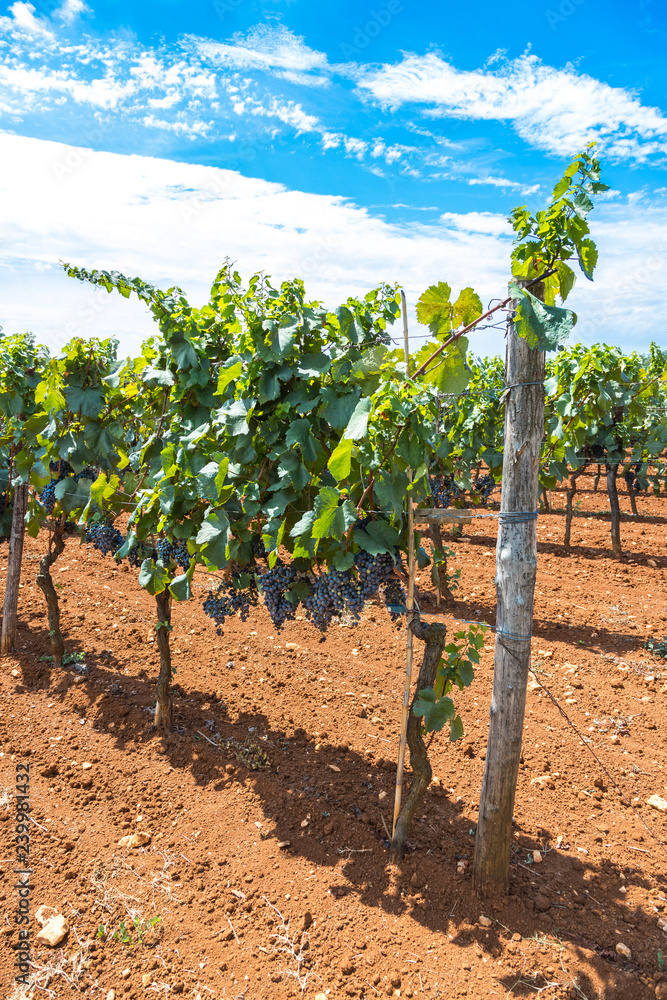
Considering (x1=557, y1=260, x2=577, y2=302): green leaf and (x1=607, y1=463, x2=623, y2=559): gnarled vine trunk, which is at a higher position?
(x1=557, y1=260, x2=577, y2=302): green leaf

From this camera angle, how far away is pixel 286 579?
3.19 m

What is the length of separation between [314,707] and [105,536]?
204 cm

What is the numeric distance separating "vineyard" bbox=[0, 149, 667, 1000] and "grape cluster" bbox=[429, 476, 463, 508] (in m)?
2.27

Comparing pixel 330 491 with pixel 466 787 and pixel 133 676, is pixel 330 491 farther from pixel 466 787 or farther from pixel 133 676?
pixel 133 676

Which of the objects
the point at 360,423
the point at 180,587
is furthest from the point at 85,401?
the point at 360,423

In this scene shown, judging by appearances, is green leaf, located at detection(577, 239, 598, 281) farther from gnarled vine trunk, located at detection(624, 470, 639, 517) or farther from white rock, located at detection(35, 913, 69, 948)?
gnarled vine trunk, located at detection(624, 470, 639, 517)

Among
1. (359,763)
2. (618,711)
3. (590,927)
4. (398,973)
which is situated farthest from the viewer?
(618,711)

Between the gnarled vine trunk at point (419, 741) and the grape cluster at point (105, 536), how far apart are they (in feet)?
8.59

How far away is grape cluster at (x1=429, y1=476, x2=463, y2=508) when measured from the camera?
715cm

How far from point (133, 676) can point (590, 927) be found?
12.2ft

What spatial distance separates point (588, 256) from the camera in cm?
226

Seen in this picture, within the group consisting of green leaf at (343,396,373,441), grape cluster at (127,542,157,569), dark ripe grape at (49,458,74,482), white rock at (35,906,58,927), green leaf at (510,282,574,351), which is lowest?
white rock at (35,906,58,927)

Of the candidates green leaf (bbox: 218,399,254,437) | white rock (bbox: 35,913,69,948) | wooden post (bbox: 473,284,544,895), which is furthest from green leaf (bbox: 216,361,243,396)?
white rock (bbox: 35,913,69,948)

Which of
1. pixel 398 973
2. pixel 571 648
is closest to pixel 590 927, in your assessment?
pixel 398 973
